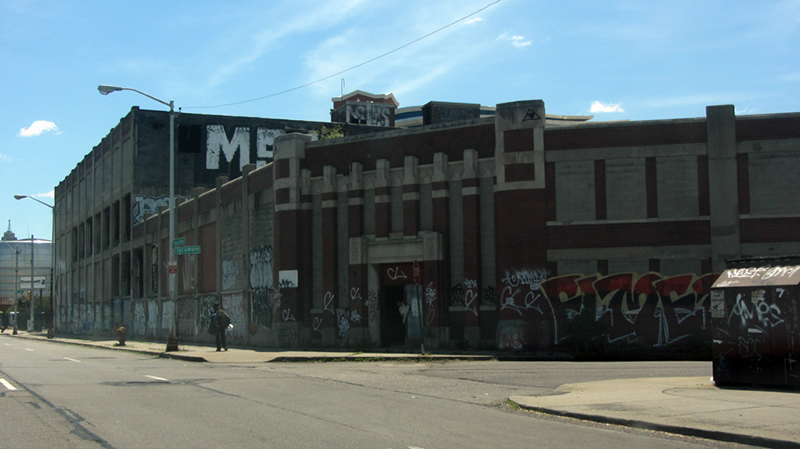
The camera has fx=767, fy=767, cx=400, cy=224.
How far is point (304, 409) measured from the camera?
1184 cm

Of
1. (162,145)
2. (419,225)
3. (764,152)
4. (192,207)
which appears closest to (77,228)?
(162,145)

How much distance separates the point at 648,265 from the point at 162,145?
1524 inches

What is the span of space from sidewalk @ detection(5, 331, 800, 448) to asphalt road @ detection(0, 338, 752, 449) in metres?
0.31

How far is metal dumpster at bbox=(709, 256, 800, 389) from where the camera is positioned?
1186 cm

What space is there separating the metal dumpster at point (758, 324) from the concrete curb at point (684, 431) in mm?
3414

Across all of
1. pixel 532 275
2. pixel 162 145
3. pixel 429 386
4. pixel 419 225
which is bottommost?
pixel 429 386

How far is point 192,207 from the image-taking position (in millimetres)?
41562

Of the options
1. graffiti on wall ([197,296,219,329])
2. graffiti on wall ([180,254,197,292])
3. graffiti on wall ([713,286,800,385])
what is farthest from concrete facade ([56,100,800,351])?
graffiti on wall ([713,286,800,385])

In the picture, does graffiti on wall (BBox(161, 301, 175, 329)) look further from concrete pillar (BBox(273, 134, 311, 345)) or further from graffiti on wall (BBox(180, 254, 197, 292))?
concrete pillar (BBox(273, 134, 311, 345))

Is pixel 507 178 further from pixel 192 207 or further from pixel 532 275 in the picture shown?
pixel 192 207

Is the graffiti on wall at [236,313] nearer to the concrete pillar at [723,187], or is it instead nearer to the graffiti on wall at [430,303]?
the graffiti on wall at [430,303]

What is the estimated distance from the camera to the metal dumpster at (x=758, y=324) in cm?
1186

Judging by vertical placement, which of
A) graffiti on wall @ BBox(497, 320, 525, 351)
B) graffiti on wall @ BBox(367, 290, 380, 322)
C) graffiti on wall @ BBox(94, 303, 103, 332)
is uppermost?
graffiti on wall @ BBox(367, 290, 380, 322)

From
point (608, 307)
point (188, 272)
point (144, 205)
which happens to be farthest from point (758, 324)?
point (144, 205)
